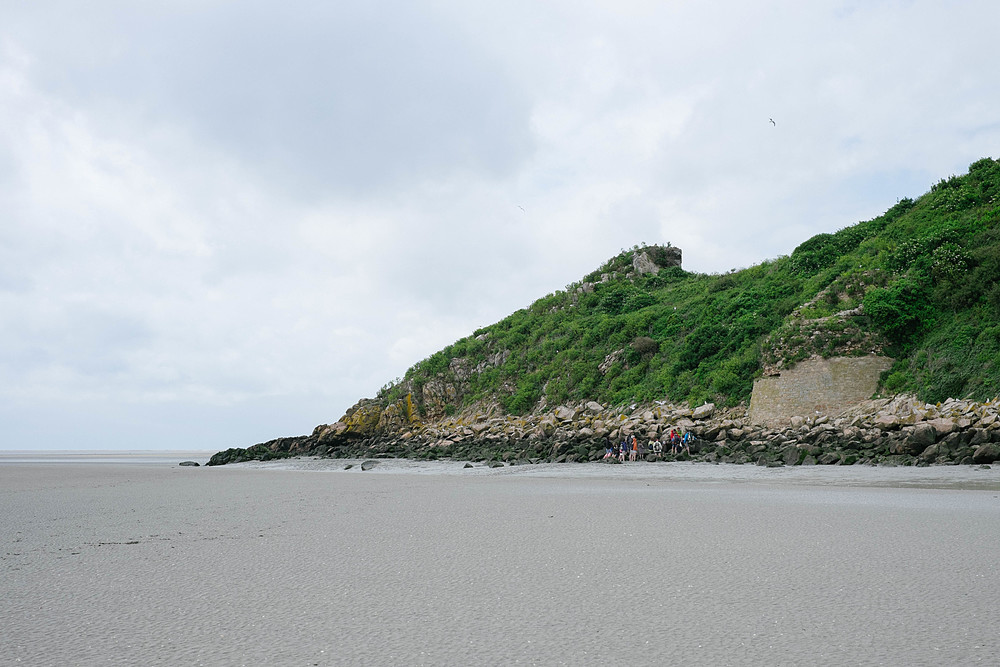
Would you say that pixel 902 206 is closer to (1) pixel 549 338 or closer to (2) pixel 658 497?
(1) pixel 549 338

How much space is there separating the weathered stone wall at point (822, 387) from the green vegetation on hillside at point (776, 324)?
0.49m

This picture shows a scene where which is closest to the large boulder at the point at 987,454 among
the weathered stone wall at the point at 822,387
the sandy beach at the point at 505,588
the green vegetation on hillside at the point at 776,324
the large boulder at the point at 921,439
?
the large boulder at the point at 921,439

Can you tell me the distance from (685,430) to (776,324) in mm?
8905

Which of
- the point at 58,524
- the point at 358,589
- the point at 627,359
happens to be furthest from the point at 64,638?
the point at 627,359

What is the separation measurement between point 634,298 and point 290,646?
136 feet

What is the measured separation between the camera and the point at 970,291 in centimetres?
2320

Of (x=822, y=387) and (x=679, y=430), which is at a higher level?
(x=822, y=387)

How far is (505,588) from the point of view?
3307 mm

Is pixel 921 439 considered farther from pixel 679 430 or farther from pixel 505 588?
pixel 505 588

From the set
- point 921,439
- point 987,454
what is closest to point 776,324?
point 921,439

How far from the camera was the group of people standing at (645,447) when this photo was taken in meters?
22.1

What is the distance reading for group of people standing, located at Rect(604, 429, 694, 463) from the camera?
2208 centimetres

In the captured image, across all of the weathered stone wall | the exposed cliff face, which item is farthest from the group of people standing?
the weathered stone wall

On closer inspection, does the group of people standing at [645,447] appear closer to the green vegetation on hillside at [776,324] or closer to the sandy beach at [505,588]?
the green vegetation on hillside at [776,324]
